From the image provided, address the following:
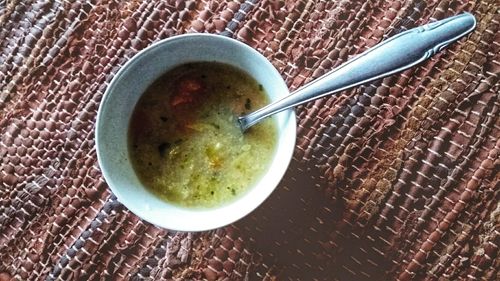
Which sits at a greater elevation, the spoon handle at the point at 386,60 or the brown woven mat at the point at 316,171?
the spoon handle at the point at 386,60

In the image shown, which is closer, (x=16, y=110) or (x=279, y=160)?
(x=279, y=160)

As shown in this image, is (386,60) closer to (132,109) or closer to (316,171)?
(316,171)

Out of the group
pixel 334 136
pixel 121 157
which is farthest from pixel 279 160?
pixel 121 157

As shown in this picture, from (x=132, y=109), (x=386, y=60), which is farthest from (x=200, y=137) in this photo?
(x=386, y=60)

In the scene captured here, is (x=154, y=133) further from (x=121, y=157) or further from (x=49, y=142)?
(x=49, y=142)
